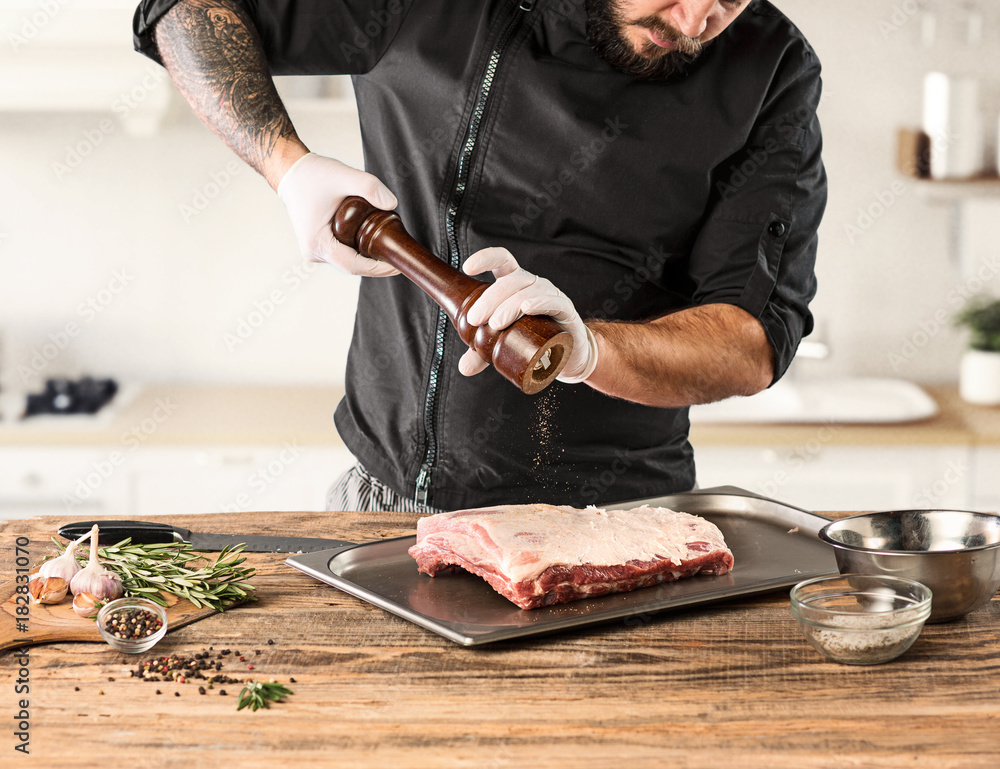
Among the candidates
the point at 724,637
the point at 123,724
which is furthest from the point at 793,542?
the point at 123,724

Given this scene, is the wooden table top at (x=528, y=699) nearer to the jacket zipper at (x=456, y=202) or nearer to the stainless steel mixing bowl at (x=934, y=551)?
the stainless steel mixing bowl at (x=934, y=551)

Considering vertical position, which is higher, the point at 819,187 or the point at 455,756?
the point at 819,187

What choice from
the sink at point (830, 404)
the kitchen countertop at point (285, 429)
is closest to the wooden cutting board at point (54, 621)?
the kitchen countertop at point (285, 429)

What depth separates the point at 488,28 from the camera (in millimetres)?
1642

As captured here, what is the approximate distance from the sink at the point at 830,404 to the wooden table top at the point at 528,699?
1.91m

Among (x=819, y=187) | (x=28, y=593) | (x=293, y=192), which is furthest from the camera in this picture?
(x=819, y=187)

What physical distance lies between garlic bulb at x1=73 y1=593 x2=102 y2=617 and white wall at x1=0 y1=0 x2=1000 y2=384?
2417mm

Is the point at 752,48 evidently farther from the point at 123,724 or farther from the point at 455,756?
the point at 123,724

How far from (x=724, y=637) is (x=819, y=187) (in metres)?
0.93

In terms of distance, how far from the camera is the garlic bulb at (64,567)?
4.09ft

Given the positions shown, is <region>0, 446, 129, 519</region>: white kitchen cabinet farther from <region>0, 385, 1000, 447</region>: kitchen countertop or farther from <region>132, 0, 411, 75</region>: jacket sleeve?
<region>132, 0, 411, 75</region>: jacket sleeve

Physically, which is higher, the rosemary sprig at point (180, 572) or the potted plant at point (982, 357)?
the rosemary sprig at point (180, 572)

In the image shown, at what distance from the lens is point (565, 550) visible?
125cm

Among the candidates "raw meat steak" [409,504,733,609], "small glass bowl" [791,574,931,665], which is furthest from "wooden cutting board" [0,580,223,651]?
"small glass bowl" [791,574,931,665]
